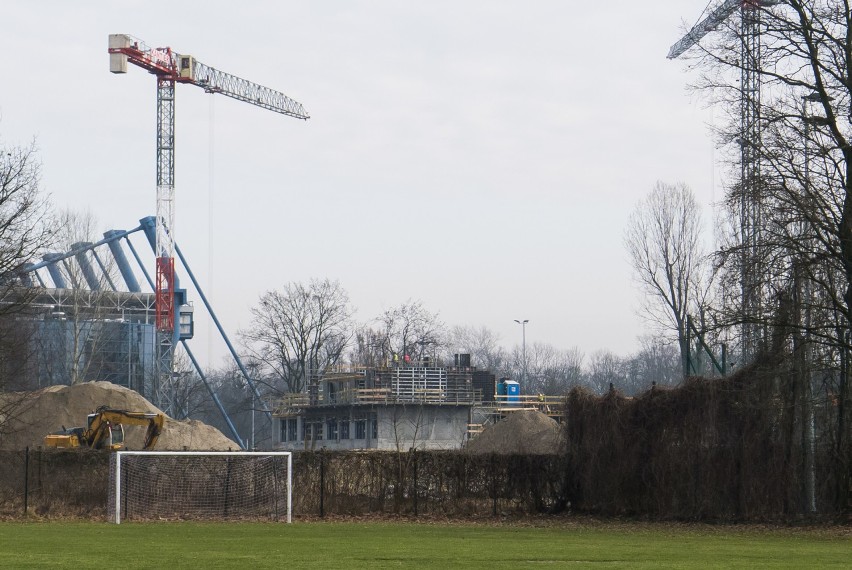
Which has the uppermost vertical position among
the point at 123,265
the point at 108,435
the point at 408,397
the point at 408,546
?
the point at 123,265

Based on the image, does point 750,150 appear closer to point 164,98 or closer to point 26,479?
point 26,479

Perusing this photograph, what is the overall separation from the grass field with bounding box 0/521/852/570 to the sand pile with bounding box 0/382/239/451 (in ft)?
68.8

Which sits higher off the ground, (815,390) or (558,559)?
(815,390)

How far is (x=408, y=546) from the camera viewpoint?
23.0 m

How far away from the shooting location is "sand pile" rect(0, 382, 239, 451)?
5212 cm

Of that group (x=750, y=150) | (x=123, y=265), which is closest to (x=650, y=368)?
(x=123, y=265)

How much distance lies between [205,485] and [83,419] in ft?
66.1

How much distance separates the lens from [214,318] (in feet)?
298

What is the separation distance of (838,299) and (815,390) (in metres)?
3.22

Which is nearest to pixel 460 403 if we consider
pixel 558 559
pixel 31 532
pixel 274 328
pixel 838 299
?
pixel 274 328

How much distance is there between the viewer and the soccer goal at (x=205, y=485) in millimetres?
33969

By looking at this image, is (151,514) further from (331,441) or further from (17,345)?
(331,441)

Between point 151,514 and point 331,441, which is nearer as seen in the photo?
point 151,514

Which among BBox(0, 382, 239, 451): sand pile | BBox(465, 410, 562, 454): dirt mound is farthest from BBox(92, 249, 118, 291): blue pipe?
BBox(465, 410, 562, 454): dirt mound
